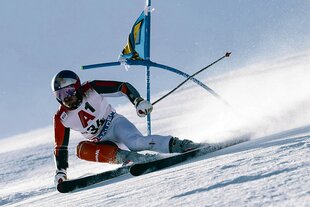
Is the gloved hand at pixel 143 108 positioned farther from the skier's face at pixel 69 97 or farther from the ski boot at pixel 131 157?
the skier's face at pixel 69 97

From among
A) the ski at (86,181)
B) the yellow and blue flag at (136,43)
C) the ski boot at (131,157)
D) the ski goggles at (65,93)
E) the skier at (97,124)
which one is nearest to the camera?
the ski at (86,181)

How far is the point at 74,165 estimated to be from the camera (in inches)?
318

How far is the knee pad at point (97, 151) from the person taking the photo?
4.62 meters

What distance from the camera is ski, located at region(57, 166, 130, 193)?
13.6ft

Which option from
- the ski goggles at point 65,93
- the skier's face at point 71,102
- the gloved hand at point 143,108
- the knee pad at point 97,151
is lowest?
the knee pad at point 97,151

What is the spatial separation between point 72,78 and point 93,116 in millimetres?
481

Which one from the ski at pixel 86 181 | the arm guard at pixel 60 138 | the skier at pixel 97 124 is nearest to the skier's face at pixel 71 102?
the skier at pixel 97 124

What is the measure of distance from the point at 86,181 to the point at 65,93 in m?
0.94

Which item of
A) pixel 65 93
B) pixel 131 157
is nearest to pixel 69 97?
pixel 65 93

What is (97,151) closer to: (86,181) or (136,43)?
(86,181)

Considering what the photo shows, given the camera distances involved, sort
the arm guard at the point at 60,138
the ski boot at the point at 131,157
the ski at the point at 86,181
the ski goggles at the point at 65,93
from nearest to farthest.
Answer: the ski at the point at 86,181 → the ski boot at the point at 131,157 → the ski goggles at the point at 65,93 → the arm guard at the point at 60,138

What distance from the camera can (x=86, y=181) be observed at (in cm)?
423

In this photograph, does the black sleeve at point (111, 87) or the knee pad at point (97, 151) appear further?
the black sleeve at point (111, 87)

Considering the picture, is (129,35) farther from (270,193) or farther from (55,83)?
(270,193)
